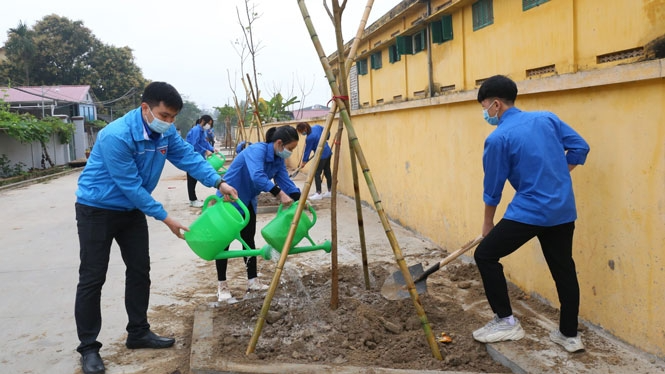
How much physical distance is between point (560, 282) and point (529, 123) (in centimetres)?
89

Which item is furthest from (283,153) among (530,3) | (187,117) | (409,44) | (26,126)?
(187,117)

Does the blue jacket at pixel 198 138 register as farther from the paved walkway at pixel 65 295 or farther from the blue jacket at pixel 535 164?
the blue jacket at pixel 535 164

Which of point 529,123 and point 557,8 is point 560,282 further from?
point 557,8

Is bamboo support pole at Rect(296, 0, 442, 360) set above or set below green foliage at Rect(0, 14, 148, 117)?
below

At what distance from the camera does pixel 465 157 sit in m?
5.22

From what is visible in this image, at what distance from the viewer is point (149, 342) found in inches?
139

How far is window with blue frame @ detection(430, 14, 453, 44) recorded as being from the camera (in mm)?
8570

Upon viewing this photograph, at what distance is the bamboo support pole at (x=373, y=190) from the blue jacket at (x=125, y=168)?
1.03 metres

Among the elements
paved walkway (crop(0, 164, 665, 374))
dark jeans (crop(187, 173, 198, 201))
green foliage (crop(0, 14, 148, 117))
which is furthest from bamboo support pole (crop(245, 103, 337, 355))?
green foliage (crop(0, 14, 148, 117))

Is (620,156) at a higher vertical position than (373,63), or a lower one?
lower

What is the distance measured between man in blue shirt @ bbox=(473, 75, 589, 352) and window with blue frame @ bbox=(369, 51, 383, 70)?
10143mm

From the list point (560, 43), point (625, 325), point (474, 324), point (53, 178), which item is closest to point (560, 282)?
point (625, 325)

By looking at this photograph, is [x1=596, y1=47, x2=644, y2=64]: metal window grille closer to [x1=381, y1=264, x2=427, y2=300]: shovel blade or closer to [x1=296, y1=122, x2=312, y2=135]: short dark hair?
[x1=381, y1=264, x2=427, y2=300]: shovel blade

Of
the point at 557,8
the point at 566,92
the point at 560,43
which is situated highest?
the point at 557,8
